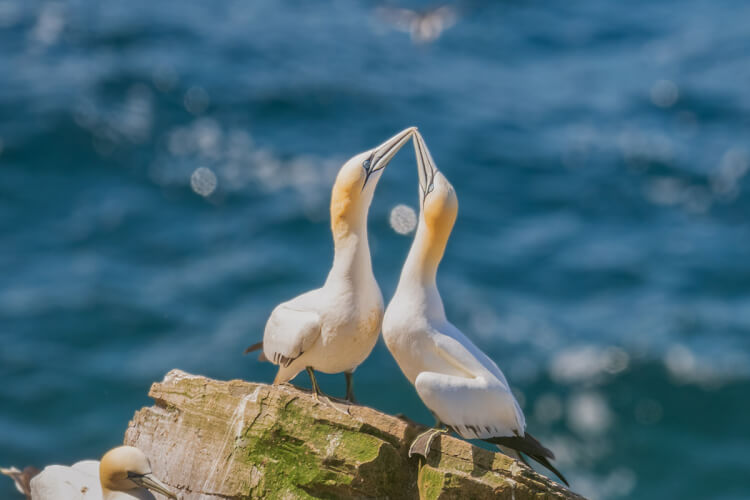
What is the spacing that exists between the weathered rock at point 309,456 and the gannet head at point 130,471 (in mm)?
296

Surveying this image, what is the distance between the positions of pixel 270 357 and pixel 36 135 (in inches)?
910

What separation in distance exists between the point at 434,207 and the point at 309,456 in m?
1.87

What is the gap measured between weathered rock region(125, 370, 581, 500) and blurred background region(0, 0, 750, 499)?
1384 centimetres

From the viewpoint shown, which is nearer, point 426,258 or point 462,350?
point 462,350

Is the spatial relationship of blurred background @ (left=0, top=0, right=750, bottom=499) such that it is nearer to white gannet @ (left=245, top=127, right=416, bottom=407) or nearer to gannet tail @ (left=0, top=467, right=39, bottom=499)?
gannet tail @ (left=0, top=467, right=39, bottom=499)

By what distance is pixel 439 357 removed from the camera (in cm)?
A: 662

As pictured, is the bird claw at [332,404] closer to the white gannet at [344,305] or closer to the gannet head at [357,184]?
A: the white gannet at [344,305]

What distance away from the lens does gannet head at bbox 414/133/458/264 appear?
6.64m

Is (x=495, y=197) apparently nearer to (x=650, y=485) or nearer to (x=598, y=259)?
(x=598, y=259)

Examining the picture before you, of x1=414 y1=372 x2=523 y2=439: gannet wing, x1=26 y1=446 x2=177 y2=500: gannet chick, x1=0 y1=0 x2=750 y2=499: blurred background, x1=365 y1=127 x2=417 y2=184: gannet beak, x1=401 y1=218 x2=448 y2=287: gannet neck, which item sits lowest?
x1=26 y1=446 x2=177 y2=500: gannet chick

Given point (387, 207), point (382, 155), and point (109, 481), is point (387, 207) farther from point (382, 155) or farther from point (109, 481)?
point (109, 481)

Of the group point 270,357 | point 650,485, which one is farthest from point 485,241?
point 270,357

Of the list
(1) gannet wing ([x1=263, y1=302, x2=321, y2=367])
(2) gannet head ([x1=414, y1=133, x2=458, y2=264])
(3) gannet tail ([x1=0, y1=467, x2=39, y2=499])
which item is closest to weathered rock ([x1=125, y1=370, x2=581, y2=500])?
(1) gannet wing ([x1=263, y1=302, x2=321, y2=367])

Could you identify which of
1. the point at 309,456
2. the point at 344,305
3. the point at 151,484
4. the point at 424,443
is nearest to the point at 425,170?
the point at 344,305
